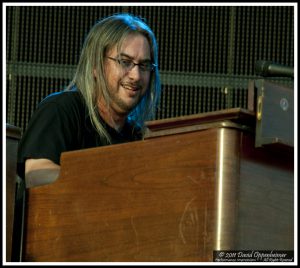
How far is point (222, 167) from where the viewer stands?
2.39 meters

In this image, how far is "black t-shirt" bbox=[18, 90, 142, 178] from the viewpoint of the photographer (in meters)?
2.98

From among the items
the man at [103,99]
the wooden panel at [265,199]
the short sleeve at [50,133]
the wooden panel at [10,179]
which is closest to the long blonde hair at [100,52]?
the man at [103,99]

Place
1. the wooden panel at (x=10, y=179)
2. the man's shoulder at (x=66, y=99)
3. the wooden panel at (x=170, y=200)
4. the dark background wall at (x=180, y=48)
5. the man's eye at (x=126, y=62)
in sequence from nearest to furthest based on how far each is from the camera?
the wooden panel at (x=170, y=200) → the wooden panel at (x=10, y=179) → the man's shoulder at (x=66, y=99) → the man's eye at (x=126, y=62) → the dark background wall at (x=180, y=48)

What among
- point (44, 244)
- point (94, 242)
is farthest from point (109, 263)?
point (44, 244)

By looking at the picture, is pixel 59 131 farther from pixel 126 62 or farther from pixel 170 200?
pixel 170 200

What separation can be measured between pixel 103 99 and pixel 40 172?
590 millimetres

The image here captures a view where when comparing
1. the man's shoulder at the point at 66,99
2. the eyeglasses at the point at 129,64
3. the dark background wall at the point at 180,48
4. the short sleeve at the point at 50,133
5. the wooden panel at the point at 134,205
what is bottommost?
the wooden panel at the point at 134,205

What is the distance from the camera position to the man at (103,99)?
3051mm

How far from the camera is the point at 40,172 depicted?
2.87 m

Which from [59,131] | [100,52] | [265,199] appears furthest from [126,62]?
[265,199]

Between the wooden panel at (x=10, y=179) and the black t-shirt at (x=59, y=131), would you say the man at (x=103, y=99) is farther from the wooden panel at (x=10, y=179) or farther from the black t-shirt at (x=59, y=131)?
the wooden panel at (x=10, y=179)

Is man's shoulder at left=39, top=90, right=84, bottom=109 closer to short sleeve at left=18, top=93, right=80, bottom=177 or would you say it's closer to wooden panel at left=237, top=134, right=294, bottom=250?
short sleeve at left=18, top=93, right=80, bottom=177

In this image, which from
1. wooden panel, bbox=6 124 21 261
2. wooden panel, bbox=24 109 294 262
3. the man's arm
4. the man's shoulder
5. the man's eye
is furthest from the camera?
the man's eye

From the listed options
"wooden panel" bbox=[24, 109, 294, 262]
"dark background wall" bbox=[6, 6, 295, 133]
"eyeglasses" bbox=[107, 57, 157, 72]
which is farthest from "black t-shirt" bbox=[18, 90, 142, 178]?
"dark background wall" bbox=[6, 6, 295, 133]
